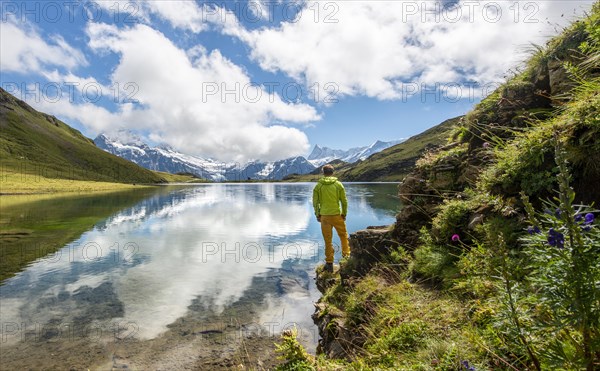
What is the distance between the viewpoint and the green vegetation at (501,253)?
7.57 ft

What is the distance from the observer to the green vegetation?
2.31 m

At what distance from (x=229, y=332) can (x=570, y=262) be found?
1049 centimetres

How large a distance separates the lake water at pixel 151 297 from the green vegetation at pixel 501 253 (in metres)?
3.29

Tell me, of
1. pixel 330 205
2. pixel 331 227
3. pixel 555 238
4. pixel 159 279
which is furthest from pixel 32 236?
pixel 555 238

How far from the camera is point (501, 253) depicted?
8.04 feet

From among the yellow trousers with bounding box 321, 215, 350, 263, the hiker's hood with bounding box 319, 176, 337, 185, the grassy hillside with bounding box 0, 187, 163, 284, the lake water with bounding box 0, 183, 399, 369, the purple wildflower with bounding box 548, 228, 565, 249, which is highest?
the hiker's hood with bounding box 319, 176, 337, 185

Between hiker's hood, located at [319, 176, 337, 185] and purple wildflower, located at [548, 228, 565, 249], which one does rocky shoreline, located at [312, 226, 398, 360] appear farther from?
purple wildflower, located at [548, 228, 565, 249]

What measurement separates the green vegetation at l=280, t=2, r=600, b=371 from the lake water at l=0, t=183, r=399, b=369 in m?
3.29

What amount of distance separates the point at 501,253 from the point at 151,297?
46.7 feet

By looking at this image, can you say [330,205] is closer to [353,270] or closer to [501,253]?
[353,270]

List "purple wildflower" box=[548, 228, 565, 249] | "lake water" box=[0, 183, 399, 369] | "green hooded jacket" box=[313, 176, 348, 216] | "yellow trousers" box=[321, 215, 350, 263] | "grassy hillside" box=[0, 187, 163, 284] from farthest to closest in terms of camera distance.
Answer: "grassy hillside" box=[0, 187, 163, 284] → "yellow trousers" box=[321, 215, 350, 263] → "green hooded jacket" box=[313, 176, 348, 216] → "lake water" box=[0, 183, 399, 369] → "purple wildflower" box=[548, 228, 565, 249]

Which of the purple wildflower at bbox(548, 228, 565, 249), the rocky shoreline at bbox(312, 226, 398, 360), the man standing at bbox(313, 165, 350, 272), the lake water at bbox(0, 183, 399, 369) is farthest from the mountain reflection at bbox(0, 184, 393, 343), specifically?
the purple wildflower at bbox(548, 228, 565, 249)

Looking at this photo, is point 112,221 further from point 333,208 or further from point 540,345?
point 540,345

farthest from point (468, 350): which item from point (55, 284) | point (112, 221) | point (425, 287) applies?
point (112, 221)
